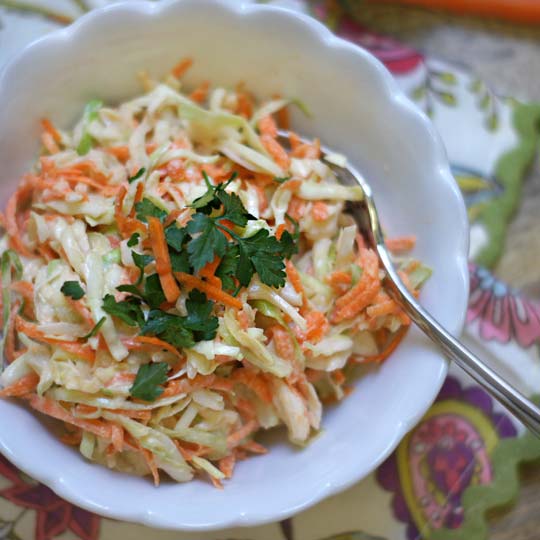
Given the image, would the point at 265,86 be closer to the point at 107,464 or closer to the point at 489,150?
the point at 489,150

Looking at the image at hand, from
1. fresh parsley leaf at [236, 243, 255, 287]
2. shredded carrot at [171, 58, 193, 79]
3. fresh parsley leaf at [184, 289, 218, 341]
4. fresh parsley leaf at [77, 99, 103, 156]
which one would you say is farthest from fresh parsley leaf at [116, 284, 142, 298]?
shredded carrot at [171, 58, 193, 79]

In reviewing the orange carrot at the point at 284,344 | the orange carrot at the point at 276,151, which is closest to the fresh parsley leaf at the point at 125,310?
the orange carrot at the point at 284,344

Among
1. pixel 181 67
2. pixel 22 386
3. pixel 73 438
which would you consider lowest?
pixel 73 438

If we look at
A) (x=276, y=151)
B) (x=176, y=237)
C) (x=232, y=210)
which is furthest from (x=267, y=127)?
(x=176, y=237)

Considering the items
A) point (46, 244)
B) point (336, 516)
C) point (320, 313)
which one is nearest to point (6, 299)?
point (46, 244)

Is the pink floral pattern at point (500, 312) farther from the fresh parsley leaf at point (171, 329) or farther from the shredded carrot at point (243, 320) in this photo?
the fresh parsley leaf at point (171, 329)

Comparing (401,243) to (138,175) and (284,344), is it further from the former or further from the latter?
(138,175)
